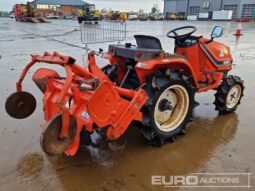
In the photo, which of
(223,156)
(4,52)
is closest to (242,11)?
(4,52)

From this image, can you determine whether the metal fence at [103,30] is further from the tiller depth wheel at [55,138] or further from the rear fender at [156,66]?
the tiller depth wheel at [55,138]

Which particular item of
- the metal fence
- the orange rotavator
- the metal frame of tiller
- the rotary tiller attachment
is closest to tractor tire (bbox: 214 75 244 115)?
the orange rotavator

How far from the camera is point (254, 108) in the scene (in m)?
4.30

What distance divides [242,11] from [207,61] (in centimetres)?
5189

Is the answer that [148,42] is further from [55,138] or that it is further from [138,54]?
[55,138]

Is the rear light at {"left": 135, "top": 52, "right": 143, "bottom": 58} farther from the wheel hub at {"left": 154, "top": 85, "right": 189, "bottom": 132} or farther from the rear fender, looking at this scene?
the wheel hub at {"left": 154, "top": 85, "right": 189, "bottom": 132}

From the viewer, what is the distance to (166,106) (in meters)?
3.11

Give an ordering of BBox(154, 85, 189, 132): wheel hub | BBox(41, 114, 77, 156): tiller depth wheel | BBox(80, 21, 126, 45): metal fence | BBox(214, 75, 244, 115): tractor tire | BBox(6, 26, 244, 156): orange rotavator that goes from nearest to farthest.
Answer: BBox(41, 114, 77, 156): tiller depth wheel, BBox(6, 26, 244, 156): orange rotavator, BBox(154, 85, 189, 132): wheel hub, BBox(214, 75, 244, 115): tractor tire, BBox(80, 21, 126, 45): metal fence

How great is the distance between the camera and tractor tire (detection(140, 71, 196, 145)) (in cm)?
284

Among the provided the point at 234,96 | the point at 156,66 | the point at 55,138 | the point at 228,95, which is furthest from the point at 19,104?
the point at 234,96

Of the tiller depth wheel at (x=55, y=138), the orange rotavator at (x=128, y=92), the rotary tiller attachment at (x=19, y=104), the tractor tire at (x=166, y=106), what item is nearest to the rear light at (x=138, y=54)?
the orange rotavator at (x=128, y=92)

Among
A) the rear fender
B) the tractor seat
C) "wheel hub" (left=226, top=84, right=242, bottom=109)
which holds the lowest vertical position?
"wheel hub" (left=226, top=84, right=242, bottom=109)

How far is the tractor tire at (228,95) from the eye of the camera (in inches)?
154

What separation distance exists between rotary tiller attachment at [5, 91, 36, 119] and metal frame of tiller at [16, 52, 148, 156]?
463 mm
